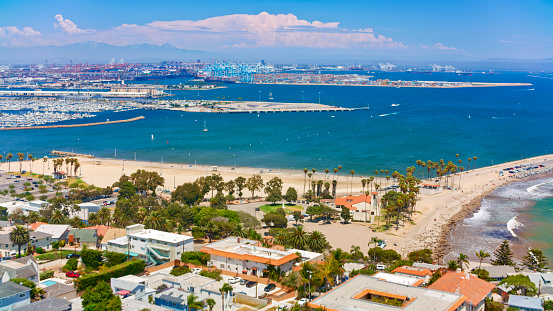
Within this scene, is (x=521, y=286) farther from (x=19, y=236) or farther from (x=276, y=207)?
(x=19, y=236)

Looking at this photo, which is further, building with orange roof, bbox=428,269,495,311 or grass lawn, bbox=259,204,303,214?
grass lawn, bbox=259,204,303,214

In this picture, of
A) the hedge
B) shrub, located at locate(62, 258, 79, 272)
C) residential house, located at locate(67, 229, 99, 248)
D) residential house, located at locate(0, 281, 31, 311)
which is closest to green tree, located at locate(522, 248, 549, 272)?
the hedge

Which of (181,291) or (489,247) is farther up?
(181,291)

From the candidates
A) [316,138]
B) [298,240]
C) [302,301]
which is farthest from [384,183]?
[302,301]

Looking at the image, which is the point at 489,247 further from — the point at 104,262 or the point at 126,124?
the point at 126,124

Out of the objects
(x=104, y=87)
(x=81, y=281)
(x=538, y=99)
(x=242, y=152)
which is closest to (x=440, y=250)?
(x=81, y=281)

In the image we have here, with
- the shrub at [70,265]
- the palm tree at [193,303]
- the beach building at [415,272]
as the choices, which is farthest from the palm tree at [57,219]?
the beach building at [415,272]

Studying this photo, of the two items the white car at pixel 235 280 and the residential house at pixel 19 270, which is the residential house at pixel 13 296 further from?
the white car at pixel 235 280

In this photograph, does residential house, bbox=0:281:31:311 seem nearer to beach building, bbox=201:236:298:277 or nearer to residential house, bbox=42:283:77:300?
residential house, bbox=42:283:77:300
